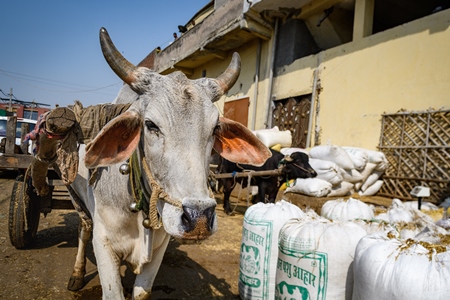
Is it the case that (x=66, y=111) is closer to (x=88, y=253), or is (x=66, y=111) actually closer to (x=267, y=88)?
(x=88, y=253)

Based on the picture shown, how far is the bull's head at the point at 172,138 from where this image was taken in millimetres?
1239

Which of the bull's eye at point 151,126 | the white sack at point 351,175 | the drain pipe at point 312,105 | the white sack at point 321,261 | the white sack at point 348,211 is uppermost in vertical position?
the drain pipe at point 312,105

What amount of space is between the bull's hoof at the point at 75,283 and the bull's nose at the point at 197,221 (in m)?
2.08

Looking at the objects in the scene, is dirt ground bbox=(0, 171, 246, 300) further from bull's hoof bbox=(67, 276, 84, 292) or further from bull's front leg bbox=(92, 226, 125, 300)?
bull's front leg bbox=(92, 226, 125, 300)

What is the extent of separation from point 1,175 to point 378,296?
10967 millimetres

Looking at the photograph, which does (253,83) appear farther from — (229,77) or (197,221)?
(197,221)

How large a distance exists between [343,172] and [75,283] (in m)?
5.53

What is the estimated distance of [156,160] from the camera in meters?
1.42

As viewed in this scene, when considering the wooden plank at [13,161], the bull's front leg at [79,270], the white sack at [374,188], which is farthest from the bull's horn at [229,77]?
the white sack at [374,188]

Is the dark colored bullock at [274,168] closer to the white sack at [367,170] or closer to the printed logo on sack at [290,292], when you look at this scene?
the white sack at [367,170]

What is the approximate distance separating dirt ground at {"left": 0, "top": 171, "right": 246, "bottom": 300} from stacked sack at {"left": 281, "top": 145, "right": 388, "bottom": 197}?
2.50m

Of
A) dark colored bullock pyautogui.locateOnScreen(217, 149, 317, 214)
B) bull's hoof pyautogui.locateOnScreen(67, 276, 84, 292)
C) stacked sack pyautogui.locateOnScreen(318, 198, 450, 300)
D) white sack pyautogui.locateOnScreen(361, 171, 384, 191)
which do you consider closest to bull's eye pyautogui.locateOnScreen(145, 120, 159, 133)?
stacked sack pyautogui.locateOnScreen(318, 198, 450, 300)

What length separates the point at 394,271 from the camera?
54.1 inches

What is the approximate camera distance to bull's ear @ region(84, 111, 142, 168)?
4.80ft
